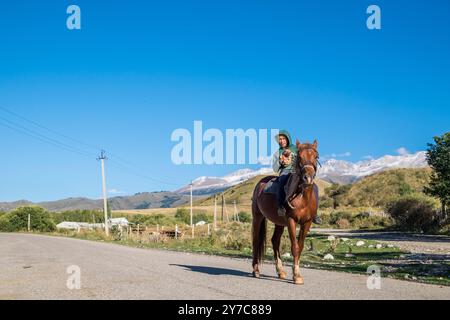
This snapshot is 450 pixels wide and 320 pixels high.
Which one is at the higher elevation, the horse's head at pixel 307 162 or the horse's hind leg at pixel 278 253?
the horse's head at pixel 307 162

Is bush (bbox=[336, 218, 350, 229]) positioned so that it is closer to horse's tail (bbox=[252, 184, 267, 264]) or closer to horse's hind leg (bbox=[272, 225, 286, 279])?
horse's tail (bbox=[252, 184, 267, 264])

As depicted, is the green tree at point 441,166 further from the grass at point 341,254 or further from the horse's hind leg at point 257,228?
the horse's hind leg at point 257,228

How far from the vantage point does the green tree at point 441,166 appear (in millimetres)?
36094

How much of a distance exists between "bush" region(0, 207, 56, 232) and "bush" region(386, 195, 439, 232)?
5434 cm

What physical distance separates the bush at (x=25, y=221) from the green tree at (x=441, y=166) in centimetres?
6038

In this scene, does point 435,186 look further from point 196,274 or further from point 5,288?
point 5,288

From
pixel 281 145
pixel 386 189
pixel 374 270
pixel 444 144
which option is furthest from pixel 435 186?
pixel 386 189

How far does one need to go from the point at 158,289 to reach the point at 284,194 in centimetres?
315

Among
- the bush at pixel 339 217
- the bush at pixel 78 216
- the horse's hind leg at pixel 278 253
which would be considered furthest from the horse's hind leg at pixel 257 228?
the bush at pixel 78 216

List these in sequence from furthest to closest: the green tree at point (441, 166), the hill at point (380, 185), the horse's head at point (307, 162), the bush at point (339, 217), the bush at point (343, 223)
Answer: the hill at point (380, 185) < the bush at point (339, 217) < the bush at point (343, 223) < the green tree at point (441, 166) < the horse's head at point (307, 162)

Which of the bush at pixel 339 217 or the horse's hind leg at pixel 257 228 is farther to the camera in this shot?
the bush at pixel 339 217

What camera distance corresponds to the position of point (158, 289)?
830cm

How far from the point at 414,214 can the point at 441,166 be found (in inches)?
313
